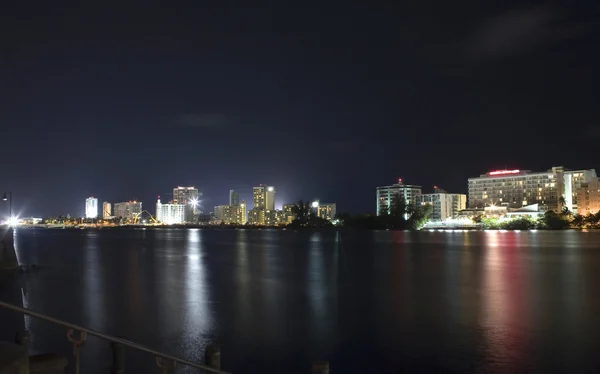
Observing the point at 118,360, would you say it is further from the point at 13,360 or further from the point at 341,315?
the point at 341,315

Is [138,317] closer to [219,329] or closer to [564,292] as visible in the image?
[219,329]

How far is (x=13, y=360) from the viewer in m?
5.67

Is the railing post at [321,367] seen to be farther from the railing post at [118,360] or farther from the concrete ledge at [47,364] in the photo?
the concrete ledge at [47,364]

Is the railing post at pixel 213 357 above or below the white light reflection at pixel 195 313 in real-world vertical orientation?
above

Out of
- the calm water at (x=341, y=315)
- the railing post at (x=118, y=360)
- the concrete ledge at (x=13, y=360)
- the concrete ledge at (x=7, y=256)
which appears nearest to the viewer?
the concrete ledge at (x=13, y=360)

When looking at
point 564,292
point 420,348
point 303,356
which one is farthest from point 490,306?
point 303,356

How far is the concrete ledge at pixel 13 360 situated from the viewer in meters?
5.58

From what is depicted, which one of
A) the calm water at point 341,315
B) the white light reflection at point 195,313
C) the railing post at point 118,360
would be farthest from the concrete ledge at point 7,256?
the railing post at point 118,360

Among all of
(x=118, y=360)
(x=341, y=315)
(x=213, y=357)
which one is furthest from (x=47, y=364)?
(x=341, y=315)

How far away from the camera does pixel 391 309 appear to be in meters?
28.4

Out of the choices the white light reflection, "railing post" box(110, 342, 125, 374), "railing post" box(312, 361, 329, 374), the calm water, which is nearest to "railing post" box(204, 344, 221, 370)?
"railing post" box(110, 342, 125, 374)

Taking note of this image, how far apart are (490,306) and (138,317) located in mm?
18710

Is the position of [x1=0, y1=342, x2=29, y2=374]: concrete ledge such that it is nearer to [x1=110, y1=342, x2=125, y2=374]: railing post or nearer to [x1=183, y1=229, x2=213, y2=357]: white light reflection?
[x1=110, y1=342, x2=125, y2=374]: railing post

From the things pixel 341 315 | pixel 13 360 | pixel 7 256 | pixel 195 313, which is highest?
pixel 13 360
